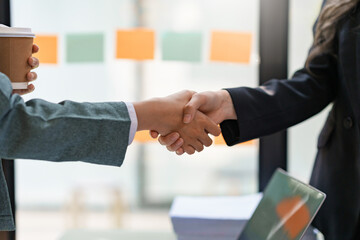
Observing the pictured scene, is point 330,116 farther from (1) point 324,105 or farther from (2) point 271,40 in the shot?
(2) point 271,40

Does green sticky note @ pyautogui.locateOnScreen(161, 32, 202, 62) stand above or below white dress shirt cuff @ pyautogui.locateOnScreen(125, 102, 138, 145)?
above

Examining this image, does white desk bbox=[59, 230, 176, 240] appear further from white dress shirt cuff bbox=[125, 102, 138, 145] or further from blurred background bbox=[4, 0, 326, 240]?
white dress shirt cuff bbox=[125, 102, 138, 145]

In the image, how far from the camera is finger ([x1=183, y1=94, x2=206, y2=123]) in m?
1.07

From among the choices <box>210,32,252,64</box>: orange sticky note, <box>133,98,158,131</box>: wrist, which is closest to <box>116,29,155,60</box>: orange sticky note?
<box>210,32,252,64</box>: orange sticky note

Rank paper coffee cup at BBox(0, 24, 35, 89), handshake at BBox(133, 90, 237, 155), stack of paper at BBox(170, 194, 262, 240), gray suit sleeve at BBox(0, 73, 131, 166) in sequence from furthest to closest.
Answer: stack of paper at BBox(170, 194, 262, 240), handshake at BBox(133, 90, 237, 155), paper coffee cup at BBox(0, 24, 35, 89), gray suit sleeve at BBox(0, 73, 131, 166)

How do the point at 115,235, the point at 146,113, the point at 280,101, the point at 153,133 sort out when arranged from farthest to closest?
the point at 115,235
the point at 280,101
the point at 153,133
the point at 146,113

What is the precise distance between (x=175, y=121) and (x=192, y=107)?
5cm

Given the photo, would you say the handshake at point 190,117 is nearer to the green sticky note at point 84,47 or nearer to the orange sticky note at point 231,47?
the orange sticky note at point 231,47

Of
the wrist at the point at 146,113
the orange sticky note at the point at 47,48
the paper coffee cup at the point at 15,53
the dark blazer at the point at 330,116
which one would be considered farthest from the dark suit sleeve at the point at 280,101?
the orange sticky note at the point at 47,48

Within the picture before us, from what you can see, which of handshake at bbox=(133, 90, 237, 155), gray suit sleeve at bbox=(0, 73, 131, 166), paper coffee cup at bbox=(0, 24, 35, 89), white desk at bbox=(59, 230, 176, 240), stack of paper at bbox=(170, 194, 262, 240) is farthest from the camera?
white desk at bbox=(59, 230, 176, 240)

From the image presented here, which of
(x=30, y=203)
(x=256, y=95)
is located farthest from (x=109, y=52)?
(x=30, y=203)

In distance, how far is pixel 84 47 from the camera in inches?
56.5

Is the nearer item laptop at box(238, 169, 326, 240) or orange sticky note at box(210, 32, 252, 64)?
laptop at box(238, 169, 326, 240)

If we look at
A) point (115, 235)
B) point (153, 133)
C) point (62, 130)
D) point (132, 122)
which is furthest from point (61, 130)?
point (115, 235)
